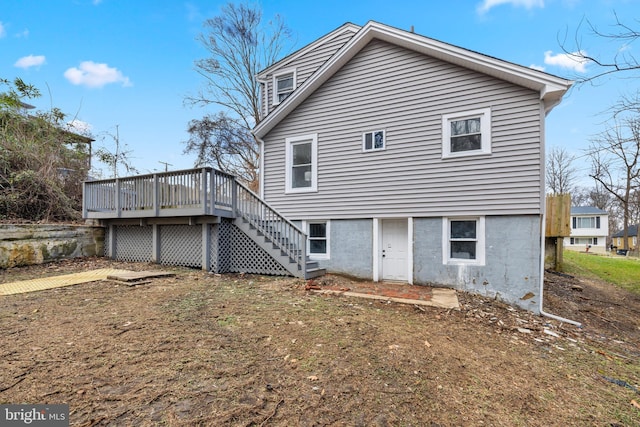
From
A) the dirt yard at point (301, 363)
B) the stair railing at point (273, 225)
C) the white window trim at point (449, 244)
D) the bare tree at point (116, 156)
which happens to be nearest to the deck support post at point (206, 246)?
the stair railing at point (273, 225)

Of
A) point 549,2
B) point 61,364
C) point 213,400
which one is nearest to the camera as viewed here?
point 213,400

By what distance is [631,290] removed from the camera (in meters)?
9.83

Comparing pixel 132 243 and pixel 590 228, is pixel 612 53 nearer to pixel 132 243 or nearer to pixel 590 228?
pixel 132 243

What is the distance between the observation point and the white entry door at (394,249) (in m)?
7.98

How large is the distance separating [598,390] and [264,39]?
69.0 feet

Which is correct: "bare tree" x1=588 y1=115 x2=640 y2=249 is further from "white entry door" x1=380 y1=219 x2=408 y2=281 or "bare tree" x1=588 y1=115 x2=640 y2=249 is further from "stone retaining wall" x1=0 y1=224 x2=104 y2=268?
"stone retaining wall" x1=0 y1=224 x2=104 y2=268

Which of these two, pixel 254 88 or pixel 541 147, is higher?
pixel 254 88

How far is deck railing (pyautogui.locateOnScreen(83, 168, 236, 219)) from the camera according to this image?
793 cm

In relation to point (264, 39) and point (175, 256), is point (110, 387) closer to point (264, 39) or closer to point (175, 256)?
point (175, 256)

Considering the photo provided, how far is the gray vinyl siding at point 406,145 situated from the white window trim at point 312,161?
0.47ft

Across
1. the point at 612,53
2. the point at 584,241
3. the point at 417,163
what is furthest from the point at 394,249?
the point at 584,241

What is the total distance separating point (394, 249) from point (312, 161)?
3649 millimetres

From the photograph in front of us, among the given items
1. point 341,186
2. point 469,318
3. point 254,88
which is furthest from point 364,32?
point 254,88

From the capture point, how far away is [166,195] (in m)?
8.48
